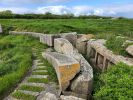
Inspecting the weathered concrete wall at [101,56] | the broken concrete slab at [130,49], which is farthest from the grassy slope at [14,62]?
the broken concrete slab at [130,49]

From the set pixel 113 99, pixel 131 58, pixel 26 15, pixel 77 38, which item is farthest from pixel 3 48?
pixel 26 15

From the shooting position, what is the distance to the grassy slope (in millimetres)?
11258

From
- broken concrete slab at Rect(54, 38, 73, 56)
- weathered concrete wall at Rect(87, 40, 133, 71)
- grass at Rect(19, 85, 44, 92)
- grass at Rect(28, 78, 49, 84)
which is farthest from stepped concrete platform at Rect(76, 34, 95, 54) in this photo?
grass at Rect(19, 85, 44, 92)

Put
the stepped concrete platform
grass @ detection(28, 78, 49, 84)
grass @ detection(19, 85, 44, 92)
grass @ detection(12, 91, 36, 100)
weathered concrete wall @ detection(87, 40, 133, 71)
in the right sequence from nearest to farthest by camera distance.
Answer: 1. grass @ detection(12, 91, 36, 100)
2. grass @ detection(19, 85, 44, 92)
3. grass @ detection(28, 78, 49, 84)
4. weathered concrete wall @ detection(87, 40, 133, 71)
5. the stepped concrete platform

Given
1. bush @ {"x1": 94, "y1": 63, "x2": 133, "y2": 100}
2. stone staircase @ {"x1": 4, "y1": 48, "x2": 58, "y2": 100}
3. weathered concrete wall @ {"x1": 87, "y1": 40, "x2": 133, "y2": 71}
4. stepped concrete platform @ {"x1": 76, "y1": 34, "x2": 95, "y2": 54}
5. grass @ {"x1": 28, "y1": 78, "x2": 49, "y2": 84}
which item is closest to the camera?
bush @ {"x1": 94, "y1": 63, "x2": 133, "y2": 100}

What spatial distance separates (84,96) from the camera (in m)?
10.2

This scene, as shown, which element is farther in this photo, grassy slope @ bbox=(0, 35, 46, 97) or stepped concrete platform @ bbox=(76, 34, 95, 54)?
stepped concrete platform @ bbox=(76, 34, 95, 54)

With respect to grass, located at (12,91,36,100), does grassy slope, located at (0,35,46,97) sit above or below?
above

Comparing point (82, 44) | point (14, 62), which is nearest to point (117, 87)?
point (14, 62)

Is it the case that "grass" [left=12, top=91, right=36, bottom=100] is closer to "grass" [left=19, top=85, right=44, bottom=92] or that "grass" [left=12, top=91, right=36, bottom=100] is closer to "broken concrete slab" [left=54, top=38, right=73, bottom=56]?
"grass" [left=19, top=85, right=44, bottom=92]

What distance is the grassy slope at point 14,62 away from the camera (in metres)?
11.3

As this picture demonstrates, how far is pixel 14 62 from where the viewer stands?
14125 millimetres

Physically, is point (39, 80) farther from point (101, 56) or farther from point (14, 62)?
point (101, 56)

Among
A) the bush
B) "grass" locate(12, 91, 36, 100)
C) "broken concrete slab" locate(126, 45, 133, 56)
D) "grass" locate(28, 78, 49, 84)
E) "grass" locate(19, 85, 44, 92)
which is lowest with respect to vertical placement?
"grass" locate(12, 91, 36, 100)
